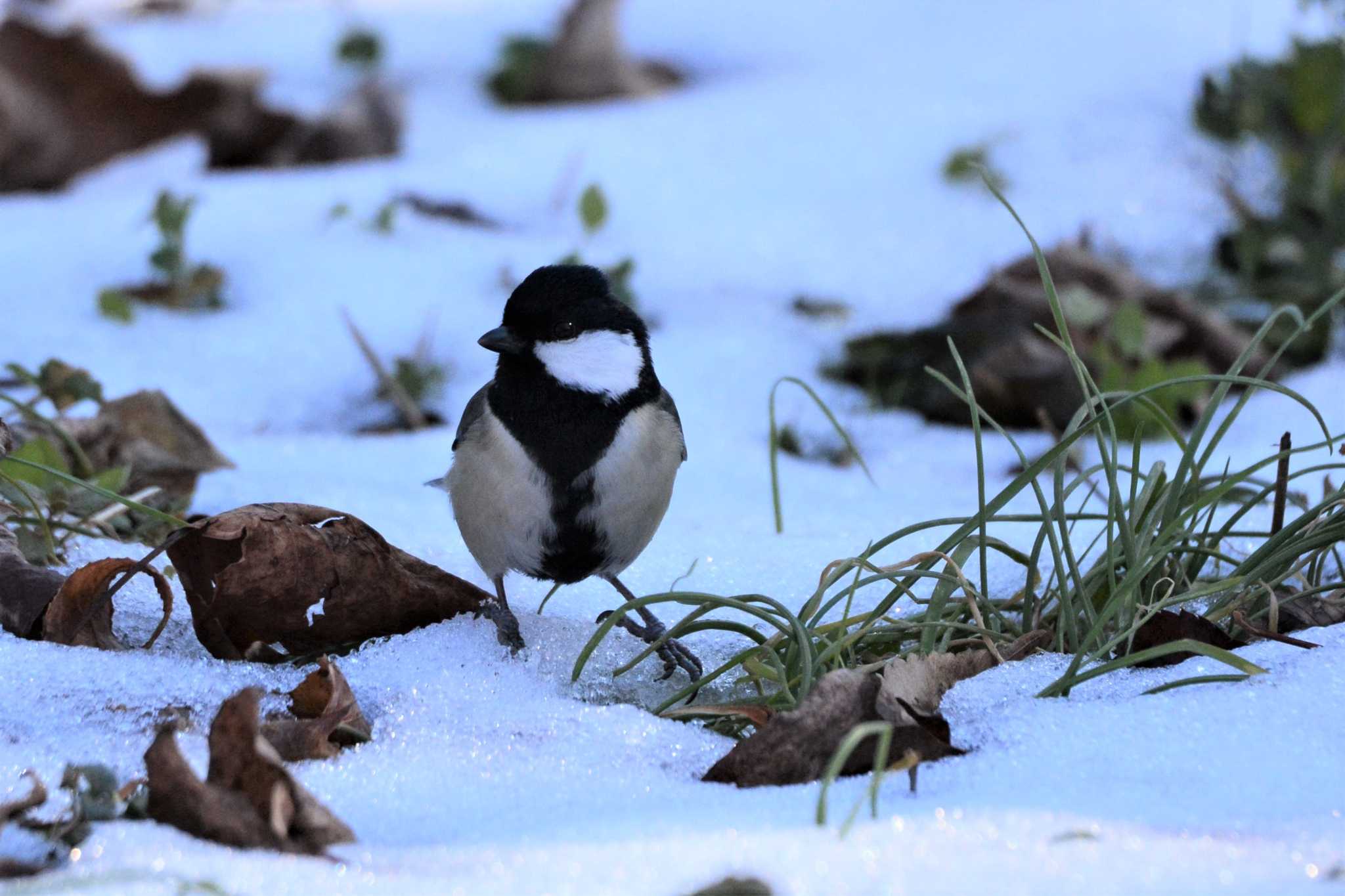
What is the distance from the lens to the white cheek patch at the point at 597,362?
2.46m

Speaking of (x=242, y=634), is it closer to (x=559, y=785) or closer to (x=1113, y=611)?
(x=559, y=785)

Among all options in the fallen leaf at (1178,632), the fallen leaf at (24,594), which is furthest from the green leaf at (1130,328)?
the fallen leaf at (24,594)

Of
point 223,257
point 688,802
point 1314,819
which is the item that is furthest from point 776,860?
point 223,257

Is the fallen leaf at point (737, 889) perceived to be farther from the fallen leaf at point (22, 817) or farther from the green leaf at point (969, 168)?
the green leaf at point (969, 168)

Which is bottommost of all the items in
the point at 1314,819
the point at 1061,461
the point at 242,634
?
the point at 242,634

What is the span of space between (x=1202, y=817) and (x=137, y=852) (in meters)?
0.99

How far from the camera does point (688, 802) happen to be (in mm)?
1565

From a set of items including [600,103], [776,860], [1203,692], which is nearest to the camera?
[776,860]

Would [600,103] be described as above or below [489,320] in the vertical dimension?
above

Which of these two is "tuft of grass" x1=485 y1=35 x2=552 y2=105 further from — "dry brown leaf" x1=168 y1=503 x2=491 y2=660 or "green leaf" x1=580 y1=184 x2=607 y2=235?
"dry brown leaf" x1=168 y1=503 x2=491 y2=660

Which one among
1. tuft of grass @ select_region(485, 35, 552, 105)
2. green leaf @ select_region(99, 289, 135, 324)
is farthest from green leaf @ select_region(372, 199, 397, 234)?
tuft of grass @ select_region(485, 35, 552, 105)

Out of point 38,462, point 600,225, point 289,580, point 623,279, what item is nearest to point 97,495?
point 38,462

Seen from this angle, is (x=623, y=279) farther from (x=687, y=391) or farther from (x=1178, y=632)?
(x=1178, y=632)

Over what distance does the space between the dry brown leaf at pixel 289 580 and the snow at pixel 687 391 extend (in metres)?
0.07
